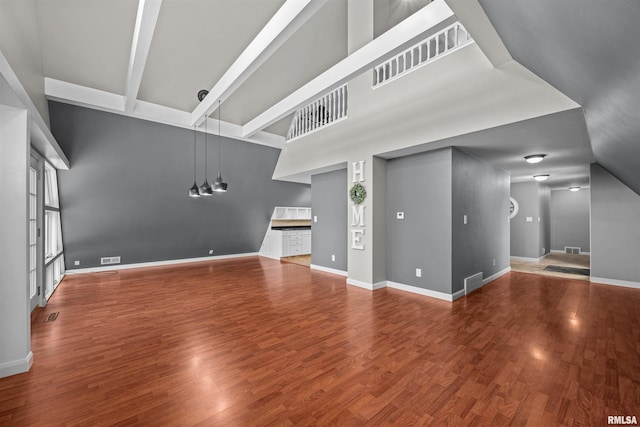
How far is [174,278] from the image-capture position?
5.86 meters

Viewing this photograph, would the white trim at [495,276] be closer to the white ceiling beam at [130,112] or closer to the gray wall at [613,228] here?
the gray wall at [613,228]

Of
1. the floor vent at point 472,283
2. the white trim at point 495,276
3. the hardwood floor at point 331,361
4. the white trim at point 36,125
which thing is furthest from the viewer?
the white trim at point 495,276

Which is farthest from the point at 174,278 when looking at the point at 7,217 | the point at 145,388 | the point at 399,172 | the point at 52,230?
the point at 399,172

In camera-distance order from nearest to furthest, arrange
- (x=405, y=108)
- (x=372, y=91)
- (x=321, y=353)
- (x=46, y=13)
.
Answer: (x=321, y=353) < (x=46, y=13) < (x=405, y=108) < (x=372, y=91)

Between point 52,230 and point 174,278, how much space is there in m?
2.39

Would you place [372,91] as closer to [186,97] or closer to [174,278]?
[186,97]

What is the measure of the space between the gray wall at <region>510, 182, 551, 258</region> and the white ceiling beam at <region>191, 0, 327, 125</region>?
27.2ft

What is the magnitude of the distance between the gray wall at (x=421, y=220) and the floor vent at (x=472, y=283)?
572mm

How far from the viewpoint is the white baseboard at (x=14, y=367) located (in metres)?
2.22

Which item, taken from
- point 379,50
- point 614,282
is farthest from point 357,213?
point 614,282

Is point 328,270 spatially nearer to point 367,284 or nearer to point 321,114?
point 367,284

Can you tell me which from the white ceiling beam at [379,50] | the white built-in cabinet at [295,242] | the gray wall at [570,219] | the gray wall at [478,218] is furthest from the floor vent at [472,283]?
the gray wall at [570,219]

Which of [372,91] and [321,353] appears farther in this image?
[372,91]

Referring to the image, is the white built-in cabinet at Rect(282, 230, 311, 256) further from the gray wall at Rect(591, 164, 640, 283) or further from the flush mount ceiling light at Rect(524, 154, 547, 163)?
the gray wall at Rect(591, 164, 640, 283)
